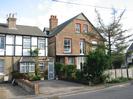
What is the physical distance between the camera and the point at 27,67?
98.2 ft

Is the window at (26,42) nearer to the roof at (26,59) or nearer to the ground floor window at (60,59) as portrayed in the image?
the roof at (26,59)

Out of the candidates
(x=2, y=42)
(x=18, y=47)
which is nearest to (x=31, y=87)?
(x=18, y=47)

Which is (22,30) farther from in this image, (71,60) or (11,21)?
(71,60)

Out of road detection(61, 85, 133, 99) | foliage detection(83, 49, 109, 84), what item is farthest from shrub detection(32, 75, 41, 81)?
road detection(61, 85, 133, 99)

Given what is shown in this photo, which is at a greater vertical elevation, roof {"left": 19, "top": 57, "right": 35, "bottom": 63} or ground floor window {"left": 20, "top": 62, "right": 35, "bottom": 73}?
roof {"left": 19, "top": 57, "right": 35, "bottom": 63}

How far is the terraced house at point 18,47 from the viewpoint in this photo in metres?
29.1

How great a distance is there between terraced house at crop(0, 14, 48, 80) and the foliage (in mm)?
10086

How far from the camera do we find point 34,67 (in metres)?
30.5

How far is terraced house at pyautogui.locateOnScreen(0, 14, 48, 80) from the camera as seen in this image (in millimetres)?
29062

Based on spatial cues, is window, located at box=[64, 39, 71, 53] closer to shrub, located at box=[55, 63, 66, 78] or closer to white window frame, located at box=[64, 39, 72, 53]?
white window frame, located at box=[64, 39, 72, 53]

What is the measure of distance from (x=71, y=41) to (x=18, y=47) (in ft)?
29.3

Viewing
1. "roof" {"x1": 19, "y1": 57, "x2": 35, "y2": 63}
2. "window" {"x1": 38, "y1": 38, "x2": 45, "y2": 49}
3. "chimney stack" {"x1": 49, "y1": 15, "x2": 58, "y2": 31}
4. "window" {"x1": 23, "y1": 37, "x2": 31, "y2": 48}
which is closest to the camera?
"roof" {"x1": 19, "y1": 57, "x2": 35, "y2": 63}

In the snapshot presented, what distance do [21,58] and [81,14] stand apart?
13.3m

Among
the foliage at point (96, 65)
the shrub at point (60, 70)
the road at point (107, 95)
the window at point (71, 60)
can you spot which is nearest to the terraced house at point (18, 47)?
the shrub at point (60, 70)
